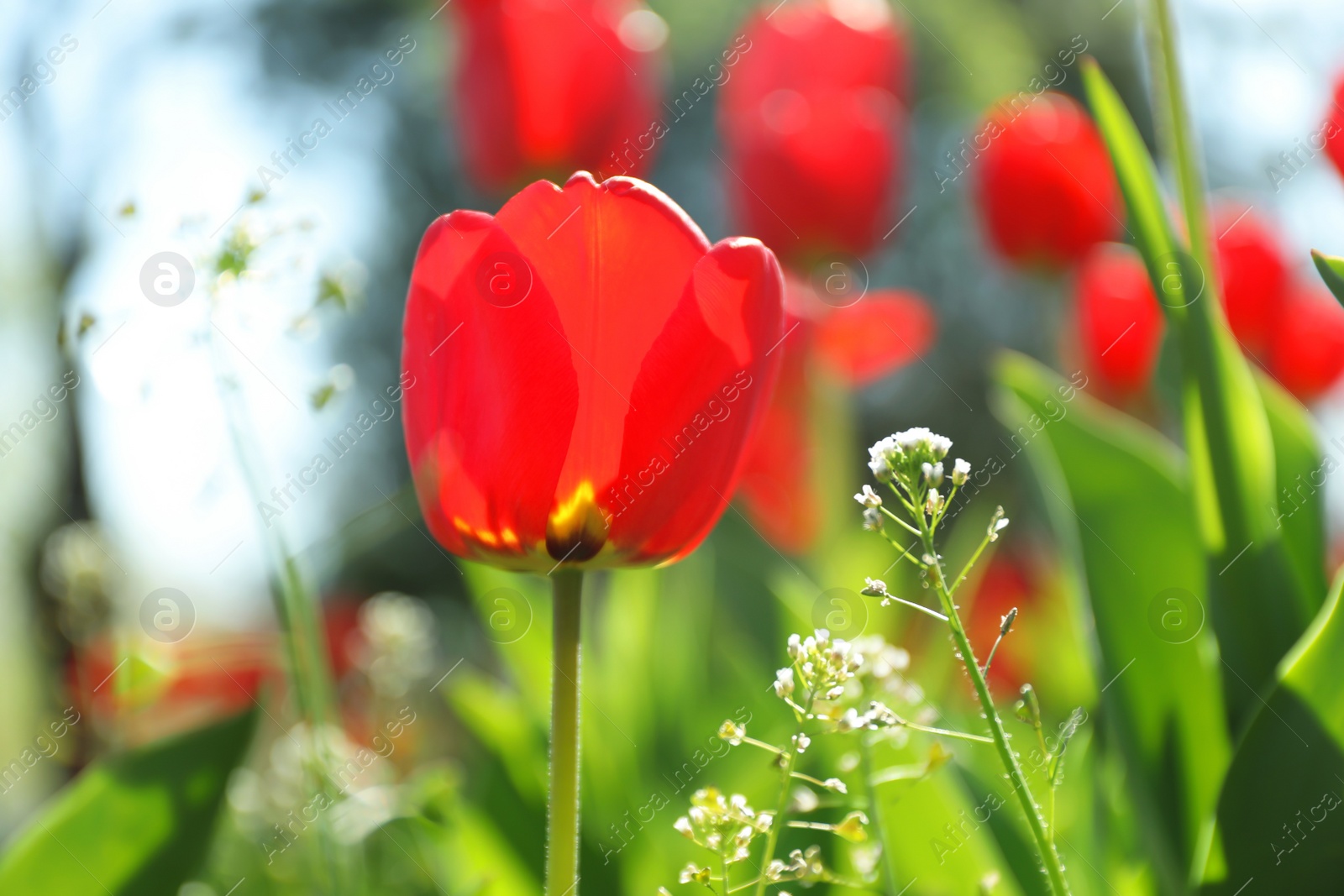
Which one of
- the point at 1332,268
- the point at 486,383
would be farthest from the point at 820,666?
the point at 1332,268

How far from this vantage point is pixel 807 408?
1535mm

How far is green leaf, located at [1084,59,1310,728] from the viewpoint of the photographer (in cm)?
54

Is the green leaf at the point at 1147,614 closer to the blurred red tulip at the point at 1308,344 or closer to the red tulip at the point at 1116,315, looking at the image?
the red tulip at the point at 1116,315

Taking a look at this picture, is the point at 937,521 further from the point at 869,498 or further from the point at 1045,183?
the point at 1045,183

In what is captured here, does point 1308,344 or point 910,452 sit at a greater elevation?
point 910,452

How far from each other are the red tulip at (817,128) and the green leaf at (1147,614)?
0.81 m

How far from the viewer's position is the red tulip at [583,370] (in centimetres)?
41

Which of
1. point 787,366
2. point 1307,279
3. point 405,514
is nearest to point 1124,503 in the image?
point 405,514

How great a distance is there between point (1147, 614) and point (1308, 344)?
864 mm

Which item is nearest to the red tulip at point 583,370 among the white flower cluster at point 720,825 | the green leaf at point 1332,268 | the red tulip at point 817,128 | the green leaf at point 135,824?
the white flower cluster at point 720,825

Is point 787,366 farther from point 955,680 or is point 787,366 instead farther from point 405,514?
point 405,514

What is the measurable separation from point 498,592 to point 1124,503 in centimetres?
62

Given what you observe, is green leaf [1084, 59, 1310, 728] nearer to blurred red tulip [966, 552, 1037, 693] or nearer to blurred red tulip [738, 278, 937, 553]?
blurred red tulip [966, 552, 1037, 693]

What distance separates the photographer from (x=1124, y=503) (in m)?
0.66
